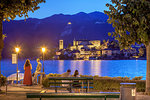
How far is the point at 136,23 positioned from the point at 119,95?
4.06m

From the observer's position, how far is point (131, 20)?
10.9 metres

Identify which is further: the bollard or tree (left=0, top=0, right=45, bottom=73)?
tree (left=0, top=0, right=45, bottom=73)

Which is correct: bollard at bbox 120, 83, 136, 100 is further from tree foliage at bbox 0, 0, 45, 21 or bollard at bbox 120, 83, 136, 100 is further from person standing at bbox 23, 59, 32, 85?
person standing at bbox 23, 59, 32, 85

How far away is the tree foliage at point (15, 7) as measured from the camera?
9844 mm

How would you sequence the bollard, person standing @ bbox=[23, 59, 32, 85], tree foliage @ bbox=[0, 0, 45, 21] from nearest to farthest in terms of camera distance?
the bollard → tree foliage @ bbox=[0, 0, 45, 21] → person standing @ bbox=[23, 59, 32, 85]

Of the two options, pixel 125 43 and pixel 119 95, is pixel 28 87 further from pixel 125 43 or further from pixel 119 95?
pixel 119 95

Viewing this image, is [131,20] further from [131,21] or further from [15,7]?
[15,7]

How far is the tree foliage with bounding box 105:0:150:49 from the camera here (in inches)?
416

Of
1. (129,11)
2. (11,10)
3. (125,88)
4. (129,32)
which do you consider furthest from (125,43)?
(11,10)

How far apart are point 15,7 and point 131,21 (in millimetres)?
5094

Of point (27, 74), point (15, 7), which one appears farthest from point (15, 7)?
point (27, 74)

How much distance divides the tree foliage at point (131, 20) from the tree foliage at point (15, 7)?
144 inches

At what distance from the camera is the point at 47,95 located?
7352mm

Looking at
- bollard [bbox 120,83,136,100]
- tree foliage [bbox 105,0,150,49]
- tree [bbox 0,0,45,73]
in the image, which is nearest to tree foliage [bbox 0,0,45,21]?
tree [bbox 0,0,45,73]
